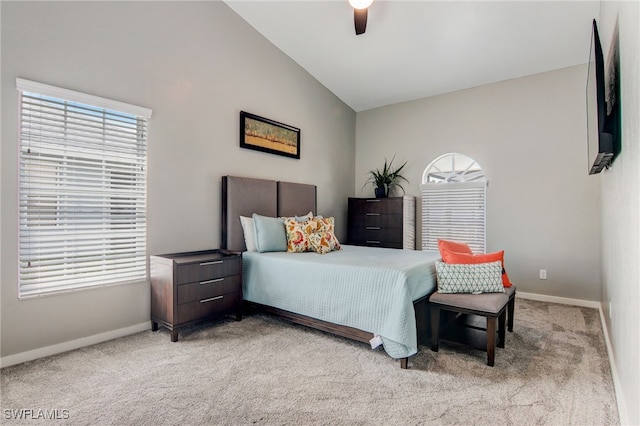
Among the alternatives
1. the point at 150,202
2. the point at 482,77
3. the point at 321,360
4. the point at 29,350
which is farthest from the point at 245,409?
the point at 482,77

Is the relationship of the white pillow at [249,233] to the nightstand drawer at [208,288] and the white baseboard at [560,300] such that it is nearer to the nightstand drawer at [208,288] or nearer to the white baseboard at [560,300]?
the nightstand drawer at [208,288]

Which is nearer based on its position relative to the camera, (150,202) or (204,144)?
(150,202)

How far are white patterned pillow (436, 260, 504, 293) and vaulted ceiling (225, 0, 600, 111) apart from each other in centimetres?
256

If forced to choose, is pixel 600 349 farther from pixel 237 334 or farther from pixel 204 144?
pixel 204 144

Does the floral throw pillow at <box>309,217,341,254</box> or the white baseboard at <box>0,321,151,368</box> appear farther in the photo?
the floral throw pillow at <box>309,217,341,254</box>

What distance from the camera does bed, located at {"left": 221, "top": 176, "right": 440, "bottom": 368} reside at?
2.33 metres

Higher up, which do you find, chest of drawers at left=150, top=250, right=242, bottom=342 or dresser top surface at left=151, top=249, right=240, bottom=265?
dresser top surface at left=151, top=249, right=240, bottom=265

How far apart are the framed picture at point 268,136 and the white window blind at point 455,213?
Result: 7.01ft

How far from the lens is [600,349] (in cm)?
259

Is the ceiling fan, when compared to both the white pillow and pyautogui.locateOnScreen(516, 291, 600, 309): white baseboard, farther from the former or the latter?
pyautogui.locateOnScreen(516, 291, 600, 309): white baseboard

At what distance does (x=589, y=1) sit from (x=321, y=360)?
157 inches

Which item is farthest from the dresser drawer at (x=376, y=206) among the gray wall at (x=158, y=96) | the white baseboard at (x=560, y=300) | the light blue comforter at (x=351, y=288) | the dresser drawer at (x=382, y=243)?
the white baseboard at (x=560, y=300)

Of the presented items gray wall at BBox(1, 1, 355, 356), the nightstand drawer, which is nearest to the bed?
the nightstand drawer

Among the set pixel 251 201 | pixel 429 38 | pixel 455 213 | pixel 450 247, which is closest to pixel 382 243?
pixel 455 213
